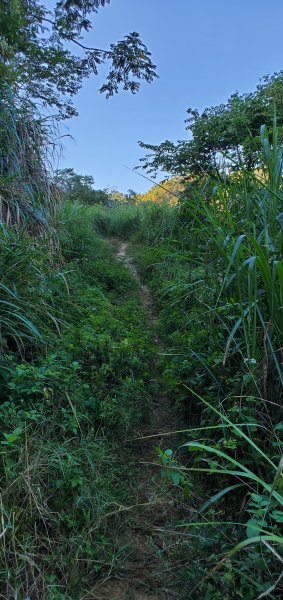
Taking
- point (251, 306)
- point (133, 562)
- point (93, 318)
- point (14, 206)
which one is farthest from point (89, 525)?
point (14, 206)

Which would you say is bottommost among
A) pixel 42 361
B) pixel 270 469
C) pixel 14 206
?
pixel 270 469

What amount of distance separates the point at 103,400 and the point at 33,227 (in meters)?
2.06

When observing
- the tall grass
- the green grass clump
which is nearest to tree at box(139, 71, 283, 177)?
the tall grass

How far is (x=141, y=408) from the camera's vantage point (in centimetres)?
246

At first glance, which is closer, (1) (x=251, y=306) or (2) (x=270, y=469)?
(2) (x=270, y=469)

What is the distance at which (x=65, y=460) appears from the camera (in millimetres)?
1647

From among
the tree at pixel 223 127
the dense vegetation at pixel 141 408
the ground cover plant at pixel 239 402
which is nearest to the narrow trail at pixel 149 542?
the dense vegetation at pixel 141 408

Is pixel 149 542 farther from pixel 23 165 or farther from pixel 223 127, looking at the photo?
pixel 223 127

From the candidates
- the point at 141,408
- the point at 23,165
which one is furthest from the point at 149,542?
the point at 23,165

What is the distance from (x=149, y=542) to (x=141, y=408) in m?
0.94

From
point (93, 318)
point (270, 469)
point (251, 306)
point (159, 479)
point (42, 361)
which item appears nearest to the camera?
point (270, 469)

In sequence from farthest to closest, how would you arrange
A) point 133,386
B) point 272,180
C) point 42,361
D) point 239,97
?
point 239,97 → point 133,386 → point 42,361 → point 272,180

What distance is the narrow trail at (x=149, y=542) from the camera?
138 centimetres

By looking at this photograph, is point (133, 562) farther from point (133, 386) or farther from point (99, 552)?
point (133, 386)
